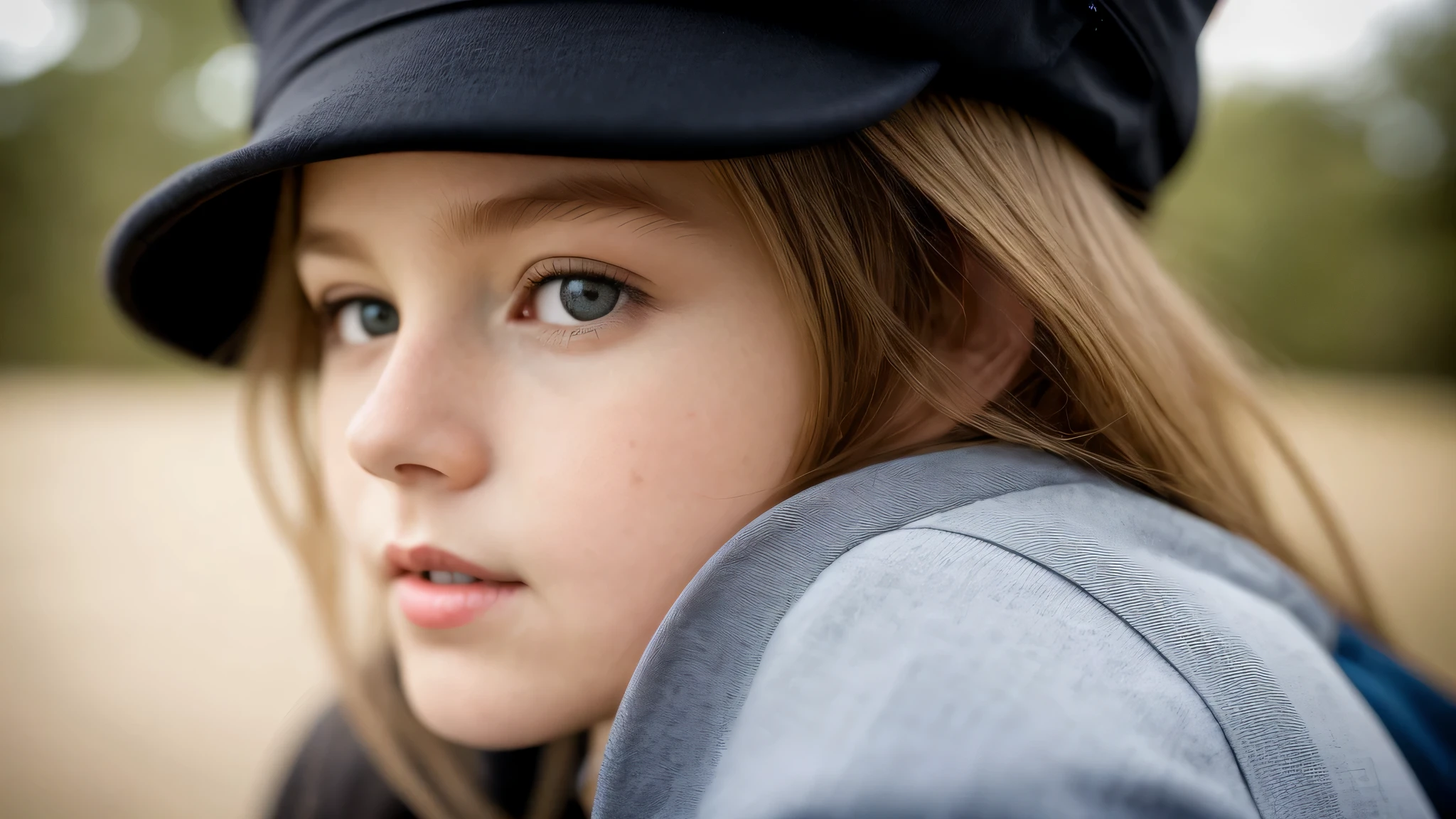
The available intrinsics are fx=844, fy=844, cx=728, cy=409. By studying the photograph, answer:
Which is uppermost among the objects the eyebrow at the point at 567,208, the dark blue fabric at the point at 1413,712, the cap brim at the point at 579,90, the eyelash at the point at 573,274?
the cap brim at the point at 579,90

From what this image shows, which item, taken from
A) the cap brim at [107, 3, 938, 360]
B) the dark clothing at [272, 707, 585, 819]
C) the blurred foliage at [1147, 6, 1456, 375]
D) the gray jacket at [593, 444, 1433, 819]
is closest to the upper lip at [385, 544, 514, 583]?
the gray jacket at [593, 444, 1433, 819]

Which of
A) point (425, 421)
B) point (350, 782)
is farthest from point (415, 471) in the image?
point (350, 782)

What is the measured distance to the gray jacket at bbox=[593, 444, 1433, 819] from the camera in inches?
13.0

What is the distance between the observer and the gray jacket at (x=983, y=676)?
330mm

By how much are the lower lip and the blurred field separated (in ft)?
3.15

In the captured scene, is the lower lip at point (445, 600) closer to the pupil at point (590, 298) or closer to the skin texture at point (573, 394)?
the skin texture at point (573, 394)

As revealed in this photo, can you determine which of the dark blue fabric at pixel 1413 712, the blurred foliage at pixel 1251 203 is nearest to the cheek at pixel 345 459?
the dark blue fabric at pixel 1413 712

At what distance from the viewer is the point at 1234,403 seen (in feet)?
2.76

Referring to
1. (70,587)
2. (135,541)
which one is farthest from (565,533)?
(135,541)

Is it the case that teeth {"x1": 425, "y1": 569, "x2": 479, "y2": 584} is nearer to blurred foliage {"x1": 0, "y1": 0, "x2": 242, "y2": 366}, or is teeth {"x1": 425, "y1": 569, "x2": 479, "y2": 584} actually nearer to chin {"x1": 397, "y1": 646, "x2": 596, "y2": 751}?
chin {"x1": 397, "y1": 646, "x2": 596, "y2": 751}

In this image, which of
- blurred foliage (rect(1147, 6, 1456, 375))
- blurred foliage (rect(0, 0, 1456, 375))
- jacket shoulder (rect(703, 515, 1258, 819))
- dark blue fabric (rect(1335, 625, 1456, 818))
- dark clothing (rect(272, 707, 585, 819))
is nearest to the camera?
jacket shoulder (rect(703, 515, 1258, 819))

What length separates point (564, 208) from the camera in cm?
54

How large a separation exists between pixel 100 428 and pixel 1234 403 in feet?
17.8

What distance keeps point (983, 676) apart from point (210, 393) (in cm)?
709
